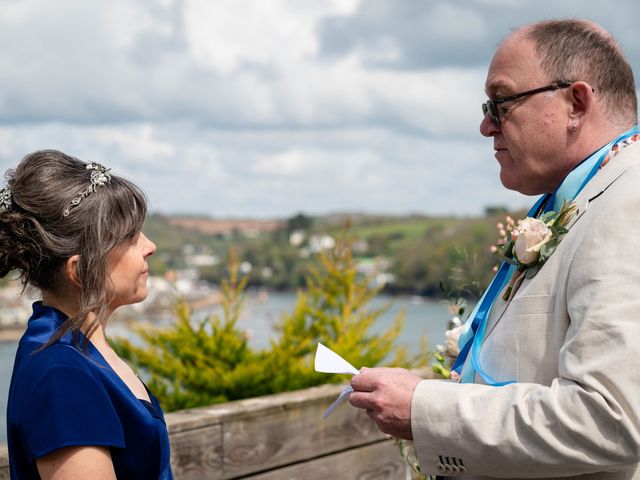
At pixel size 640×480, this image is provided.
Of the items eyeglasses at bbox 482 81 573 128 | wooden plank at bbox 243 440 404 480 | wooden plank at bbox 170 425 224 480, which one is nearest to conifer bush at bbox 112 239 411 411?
wooden plank at bbox 243 440 404 480

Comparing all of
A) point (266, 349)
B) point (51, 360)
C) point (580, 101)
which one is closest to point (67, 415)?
point (51, 360)

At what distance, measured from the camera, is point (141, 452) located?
2.33m

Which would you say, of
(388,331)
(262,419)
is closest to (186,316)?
(388,331)

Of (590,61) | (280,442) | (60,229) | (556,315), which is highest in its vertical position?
(590,61)

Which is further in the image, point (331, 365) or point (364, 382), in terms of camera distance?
point (331, 365)

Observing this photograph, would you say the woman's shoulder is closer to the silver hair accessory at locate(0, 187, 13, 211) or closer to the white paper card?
the silver hair accessory at locate(0, 187, 13, 211)

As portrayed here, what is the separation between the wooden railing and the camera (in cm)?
362

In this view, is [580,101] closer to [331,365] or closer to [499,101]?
[499,101]

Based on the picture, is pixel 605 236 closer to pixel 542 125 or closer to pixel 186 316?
pixel 542 125

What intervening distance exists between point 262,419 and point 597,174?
2.18 metres

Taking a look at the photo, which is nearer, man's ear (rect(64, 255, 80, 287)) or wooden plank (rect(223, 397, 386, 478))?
man's ear (rect(64, 255, 80, 287))

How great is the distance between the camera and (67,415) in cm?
213

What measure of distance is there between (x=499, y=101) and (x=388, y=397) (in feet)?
2.81

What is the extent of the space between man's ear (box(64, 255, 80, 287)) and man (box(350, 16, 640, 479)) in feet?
2.59
